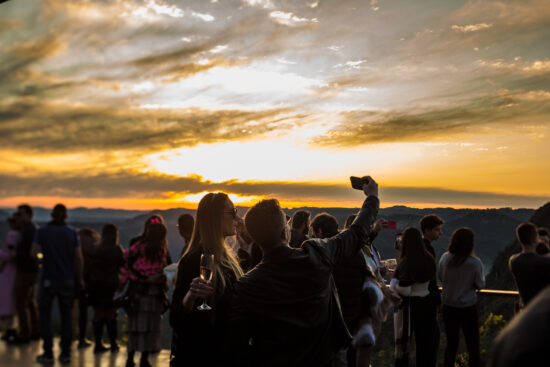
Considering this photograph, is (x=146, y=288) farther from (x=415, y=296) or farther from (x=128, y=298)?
(x=415, y=296)

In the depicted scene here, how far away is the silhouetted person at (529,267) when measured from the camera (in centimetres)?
480

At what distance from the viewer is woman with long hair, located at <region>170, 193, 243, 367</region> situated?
2.44 meters

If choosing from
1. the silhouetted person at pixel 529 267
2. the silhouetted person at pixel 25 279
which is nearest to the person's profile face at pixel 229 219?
the silhouetted person at pixel 529 267

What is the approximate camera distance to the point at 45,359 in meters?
6.35

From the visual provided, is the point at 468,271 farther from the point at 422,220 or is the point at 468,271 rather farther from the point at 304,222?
the point at 304,222

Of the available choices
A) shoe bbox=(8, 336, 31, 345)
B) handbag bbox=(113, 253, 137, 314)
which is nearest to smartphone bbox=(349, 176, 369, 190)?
handbag bbox=(113, 253, 137, 314)

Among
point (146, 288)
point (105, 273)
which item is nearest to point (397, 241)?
point (146, 288)

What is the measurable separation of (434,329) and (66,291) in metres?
4.67

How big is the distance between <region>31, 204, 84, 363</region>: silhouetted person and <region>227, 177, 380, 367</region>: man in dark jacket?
15.8ft

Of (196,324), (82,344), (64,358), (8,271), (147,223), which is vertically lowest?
(82,344)

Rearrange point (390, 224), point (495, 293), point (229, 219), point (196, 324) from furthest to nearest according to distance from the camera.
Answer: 1. point (495, 293)
2. point (390, 224)
3. point (229, 219)
4. point (196, 324)

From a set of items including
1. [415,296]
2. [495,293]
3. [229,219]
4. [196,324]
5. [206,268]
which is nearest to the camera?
[206,268]

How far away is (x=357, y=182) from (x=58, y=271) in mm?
5022

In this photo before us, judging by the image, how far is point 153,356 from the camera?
7.03 meters
